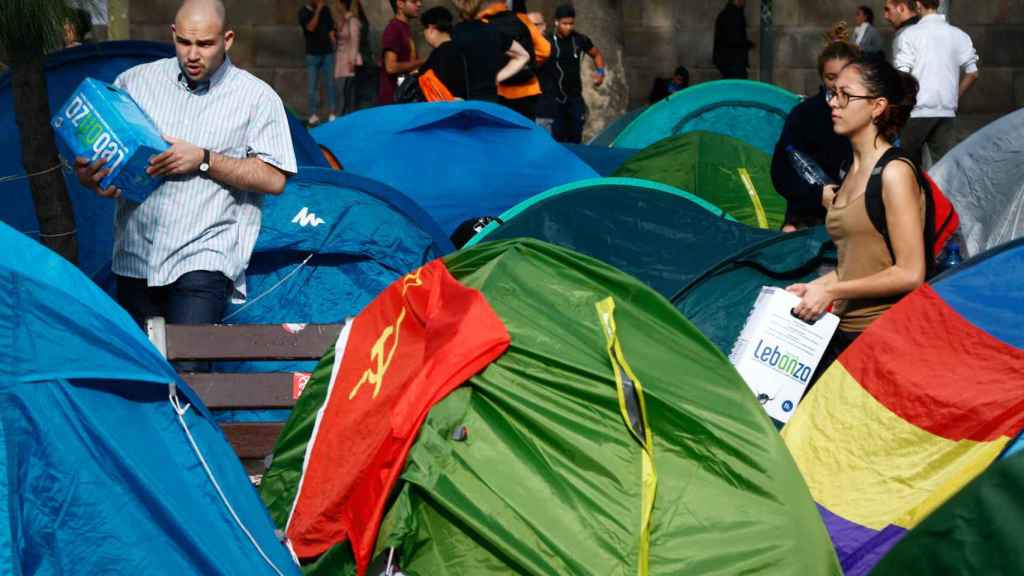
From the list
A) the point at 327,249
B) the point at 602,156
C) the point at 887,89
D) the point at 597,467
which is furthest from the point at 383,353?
the point at 602,156

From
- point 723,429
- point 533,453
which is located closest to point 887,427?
point 723,429

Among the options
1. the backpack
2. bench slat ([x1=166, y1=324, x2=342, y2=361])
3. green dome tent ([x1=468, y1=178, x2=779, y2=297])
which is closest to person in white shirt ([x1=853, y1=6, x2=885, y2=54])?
green dome tent ([x1=468, y1=178, x2=779, y2=297])

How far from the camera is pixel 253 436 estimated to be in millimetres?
5832

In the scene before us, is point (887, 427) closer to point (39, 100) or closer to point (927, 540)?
point (927, 540)

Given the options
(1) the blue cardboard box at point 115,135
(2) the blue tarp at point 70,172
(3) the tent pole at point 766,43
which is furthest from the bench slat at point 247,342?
(3) the tent pole at point 766,43

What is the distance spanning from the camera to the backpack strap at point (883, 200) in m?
5.18

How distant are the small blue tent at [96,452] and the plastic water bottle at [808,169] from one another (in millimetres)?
3602

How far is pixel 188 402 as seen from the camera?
4488 millimetres

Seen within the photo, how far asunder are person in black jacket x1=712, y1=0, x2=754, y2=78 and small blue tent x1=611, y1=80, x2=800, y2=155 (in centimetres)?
648

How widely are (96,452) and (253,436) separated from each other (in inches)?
65.5

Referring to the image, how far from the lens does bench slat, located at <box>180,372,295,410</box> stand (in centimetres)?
580

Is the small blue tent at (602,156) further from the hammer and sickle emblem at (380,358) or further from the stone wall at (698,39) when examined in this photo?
the stone wall at (698,39)

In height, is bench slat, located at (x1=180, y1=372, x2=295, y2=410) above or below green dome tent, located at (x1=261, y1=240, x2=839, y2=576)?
below

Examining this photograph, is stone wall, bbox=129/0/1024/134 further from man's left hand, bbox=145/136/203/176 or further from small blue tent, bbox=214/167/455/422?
man's left hand, bbox=145/136/203/176
